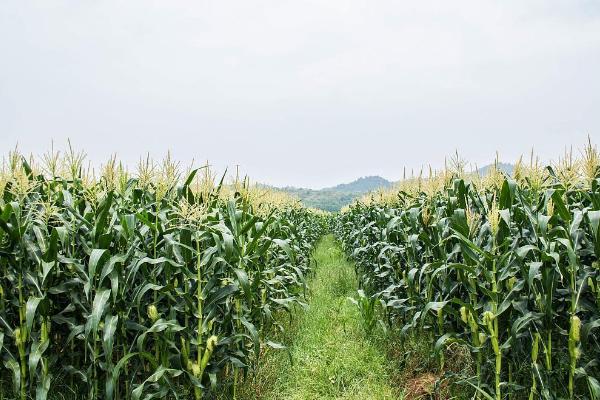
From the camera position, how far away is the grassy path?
448 cm

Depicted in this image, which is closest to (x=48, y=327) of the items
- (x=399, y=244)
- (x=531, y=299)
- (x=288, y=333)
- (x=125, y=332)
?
(x=125, y=332)

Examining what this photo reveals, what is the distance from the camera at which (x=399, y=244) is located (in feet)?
20.7

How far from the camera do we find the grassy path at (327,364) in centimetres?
448

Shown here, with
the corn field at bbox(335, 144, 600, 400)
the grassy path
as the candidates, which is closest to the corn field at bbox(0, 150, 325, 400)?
the grassy path

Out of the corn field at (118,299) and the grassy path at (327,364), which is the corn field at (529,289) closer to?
the grassy path at (327,364)

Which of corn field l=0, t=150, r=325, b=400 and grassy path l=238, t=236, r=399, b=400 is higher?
corn field l=0, t=150, r=325, b=400

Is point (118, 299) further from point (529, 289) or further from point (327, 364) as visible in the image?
point (529, 289)

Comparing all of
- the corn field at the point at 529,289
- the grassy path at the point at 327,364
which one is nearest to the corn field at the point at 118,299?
the grassy path at the point at 327,364

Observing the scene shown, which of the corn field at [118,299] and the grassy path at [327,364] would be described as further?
the grassy path at [327,364]

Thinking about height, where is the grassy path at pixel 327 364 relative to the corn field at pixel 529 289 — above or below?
below

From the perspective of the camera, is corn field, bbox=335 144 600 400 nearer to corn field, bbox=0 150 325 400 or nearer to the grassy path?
the grassy path

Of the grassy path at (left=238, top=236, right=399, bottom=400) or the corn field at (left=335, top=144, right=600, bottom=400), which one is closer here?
the corn field at (left=335, top=144, right=600, bottom=400)

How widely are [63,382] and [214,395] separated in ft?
4.12

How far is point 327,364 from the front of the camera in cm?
506
